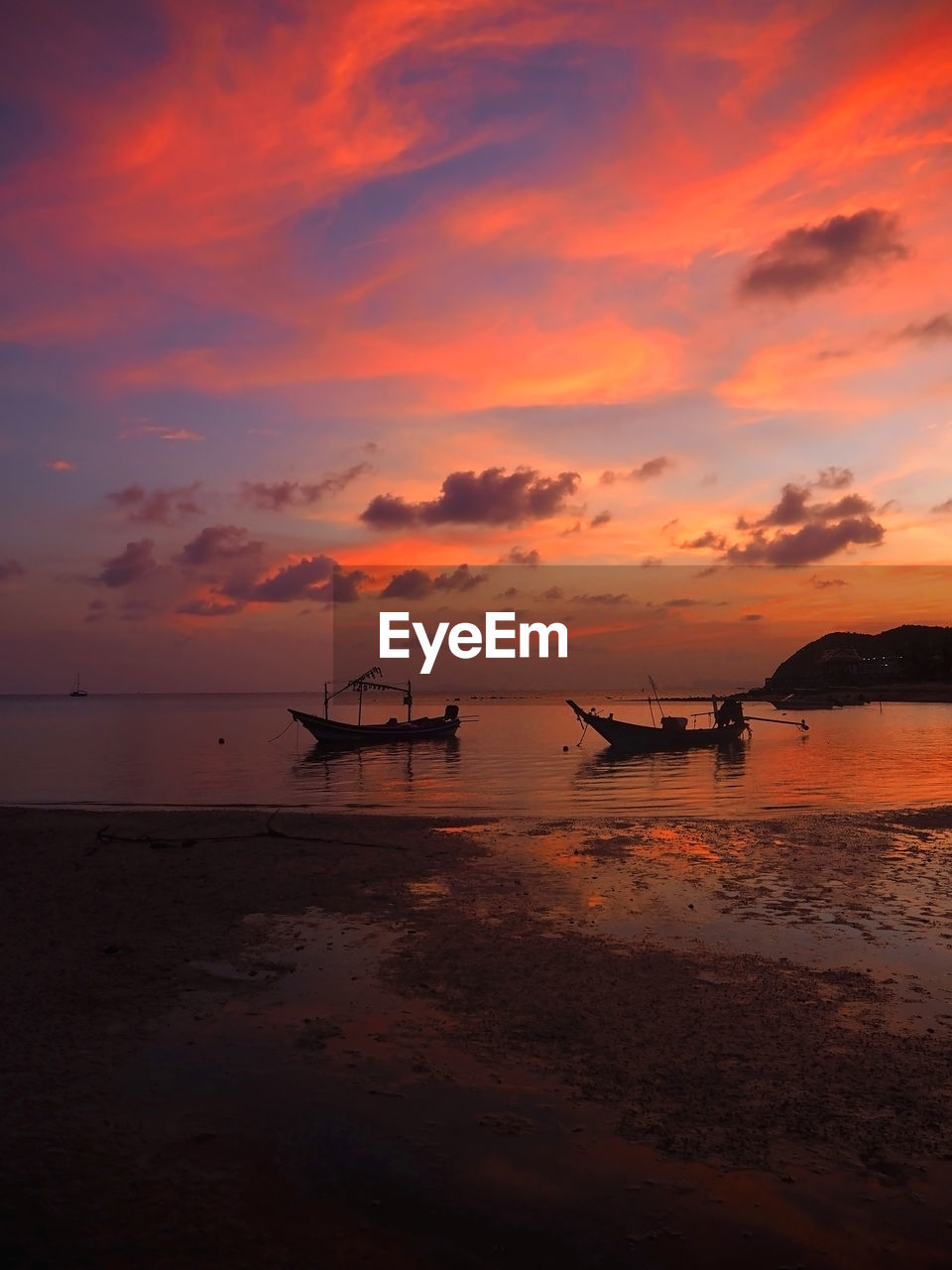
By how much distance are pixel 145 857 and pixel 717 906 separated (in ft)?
35.7

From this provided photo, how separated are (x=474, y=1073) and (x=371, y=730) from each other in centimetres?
5375

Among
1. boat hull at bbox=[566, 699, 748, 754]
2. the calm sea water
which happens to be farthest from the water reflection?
boat hull at bbox=[566, 699, 748, 754]

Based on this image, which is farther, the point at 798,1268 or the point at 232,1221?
the point at 232,1221

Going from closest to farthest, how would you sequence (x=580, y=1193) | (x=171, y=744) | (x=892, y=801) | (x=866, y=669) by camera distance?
1. (x=580, y=1193)
2. (x=892, y=801)
3. (x=171, y=744)
4. (x=866, y=669)

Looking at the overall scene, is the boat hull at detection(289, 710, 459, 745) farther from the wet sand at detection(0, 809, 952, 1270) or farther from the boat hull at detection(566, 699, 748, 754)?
the wet sand at detection(0, 809, 952, 1270)

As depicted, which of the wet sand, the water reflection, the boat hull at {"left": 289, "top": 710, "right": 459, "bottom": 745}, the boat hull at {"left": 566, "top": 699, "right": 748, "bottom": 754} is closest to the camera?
the wet sand

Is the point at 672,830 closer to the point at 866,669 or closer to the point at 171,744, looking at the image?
the point at 171,744

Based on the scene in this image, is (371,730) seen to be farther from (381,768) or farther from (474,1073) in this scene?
(474,1073)

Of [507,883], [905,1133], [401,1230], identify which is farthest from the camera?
[507,883]

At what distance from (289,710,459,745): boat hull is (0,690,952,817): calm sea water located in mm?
1213

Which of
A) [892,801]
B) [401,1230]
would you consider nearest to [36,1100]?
[401,1230]

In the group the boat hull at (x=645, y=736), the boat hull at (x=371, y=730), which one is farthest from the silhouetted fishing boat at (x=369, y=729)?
the boat hull at (x=645, y=736)

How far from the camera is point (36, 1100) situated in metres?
6.71

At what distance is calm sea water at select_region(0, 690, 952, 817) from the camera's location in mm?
28812
